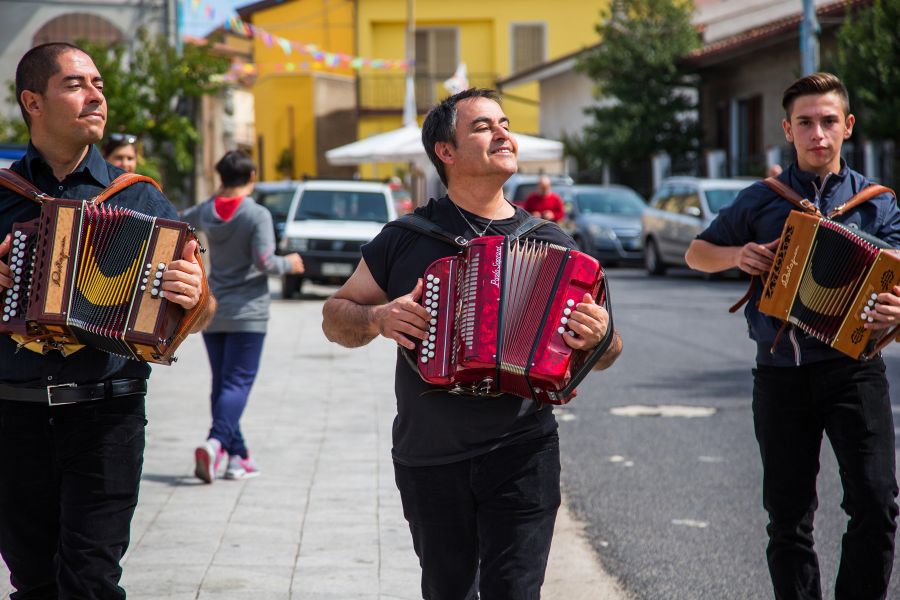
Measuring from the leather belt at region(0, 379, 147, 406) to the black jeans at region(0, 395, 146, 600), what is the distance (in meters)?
0.03

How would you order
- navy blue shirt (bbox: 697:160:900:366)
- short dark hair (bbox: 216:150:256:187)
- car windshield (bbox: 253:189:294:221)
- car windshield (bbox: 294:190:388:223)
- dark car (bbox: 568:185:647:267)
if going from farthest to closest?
1. dark car (bbox: 568:185:647:267)
2. car windshield (bbox: 253:189:294:221)
3. car windshield (bbox: 294:190:388:223)
4. short dark hair (bbox: 216:150:256:187)
5. navy blue shirt (bbox: 697:160:900:366)

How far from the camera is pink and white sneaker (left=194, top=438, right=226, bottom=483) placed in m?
7.68

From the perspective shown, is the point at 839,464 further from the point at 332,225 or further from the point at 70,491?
the point at 332,225

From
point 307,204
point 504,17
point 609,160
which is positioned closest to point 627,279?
point 307,204

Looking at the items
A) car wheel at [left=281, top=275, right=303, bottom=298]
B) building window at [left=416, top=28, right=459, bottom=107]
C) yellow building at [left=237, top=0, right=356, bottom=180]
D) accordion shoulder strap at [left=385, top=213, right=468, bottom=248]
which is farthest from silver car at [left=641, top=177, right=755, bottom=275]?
building window at [left=416, top=28, right=459, bottom=107]

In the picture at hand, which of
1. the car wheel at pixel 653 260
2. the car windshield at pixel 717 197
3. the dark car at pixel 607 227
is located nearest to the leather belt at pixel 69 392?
the car windshield at pixel 717 197

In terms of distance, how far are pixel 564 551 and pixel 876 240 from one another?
95.5 inches

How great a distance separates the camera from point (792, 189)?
16.2 ft

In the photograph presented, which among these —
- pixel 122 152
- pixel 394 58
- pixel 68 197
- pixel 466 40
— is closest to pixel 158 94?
pixel 122 152

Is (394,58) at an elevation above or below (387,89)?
above

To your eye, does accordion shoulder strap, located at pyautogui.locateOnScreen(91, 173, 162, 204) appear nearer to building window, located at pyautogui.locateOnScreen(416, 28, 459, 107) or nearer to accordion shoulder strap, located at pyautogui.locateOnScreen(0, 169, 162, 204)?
accordion shoulder strap, located at pyautogui.locateOnScreen(0, 169, 162, 204)

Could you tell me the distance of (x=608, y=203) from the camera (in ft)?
91.4

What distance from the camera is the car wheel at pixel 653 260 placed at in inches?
974

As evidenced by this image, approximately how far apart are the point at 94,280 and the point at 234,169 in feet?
13.2
